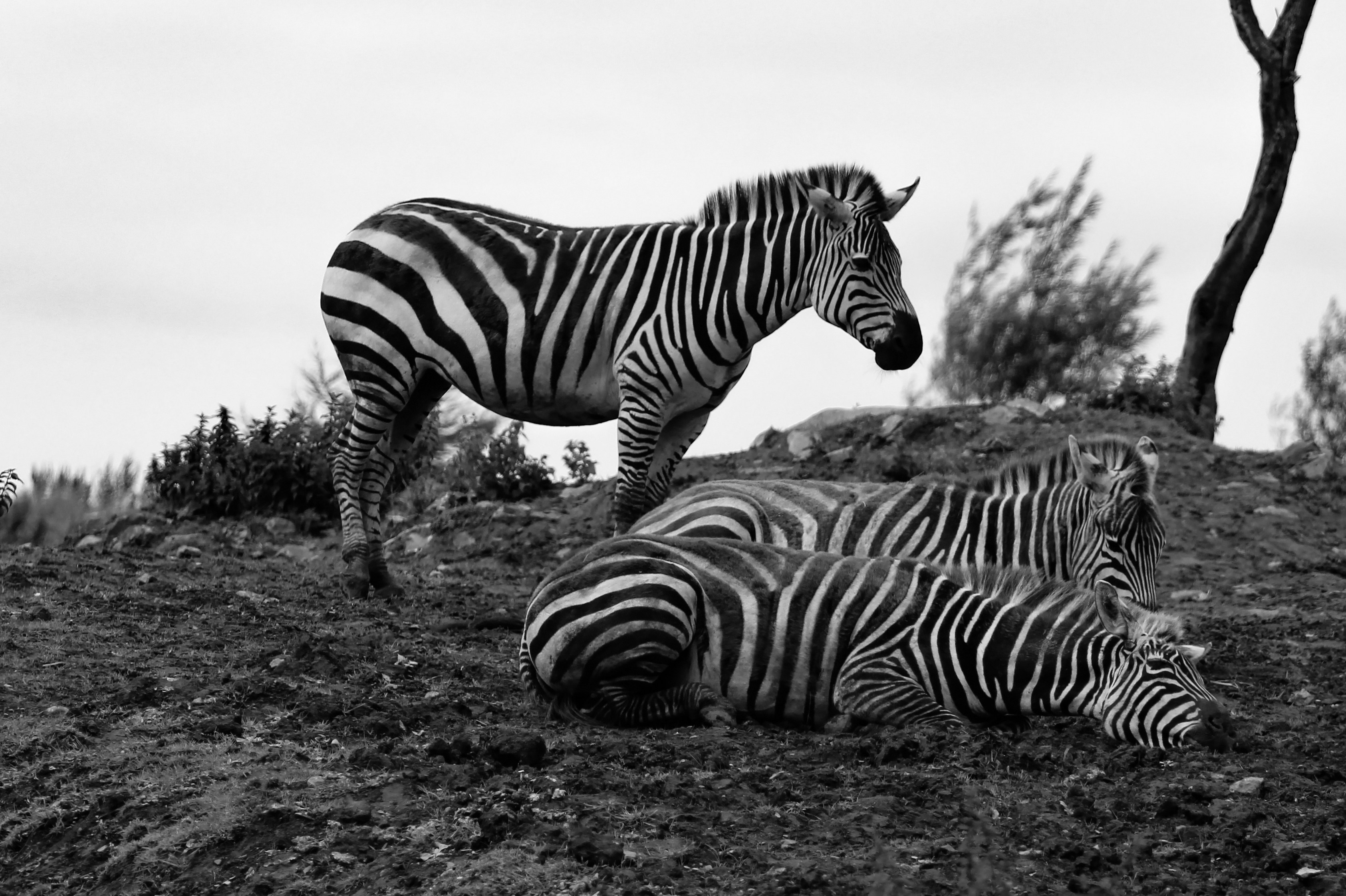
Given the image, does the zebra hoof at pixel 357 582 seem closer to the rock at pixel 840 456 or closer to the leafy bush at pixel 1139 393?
the rock at pixel 840 456

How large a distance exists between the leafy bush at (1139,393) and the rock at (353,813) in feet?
42.8

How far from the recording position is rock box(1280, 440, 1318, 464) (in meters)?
16.0

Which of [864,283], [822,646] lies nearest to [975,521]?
[864,283]

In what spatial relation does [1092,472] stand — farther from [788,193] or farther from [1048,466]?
[788,193]

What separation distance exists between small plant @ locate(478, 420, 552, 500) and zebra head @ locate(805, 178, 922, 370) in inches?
266

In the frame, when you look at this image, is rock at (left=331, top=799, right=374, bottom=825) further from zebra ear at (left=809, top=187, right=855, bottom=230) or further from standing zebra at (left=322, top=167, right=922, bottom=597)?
zebra ear at (left=809, top=187, right=855, bottom=230)

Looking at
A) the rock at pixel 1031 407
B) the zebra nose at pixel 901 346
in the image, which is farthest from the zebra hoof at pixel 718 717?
the rock at pixel 1031 407

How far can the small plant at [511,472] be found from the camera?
1630cm

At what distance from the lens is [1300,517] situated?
47.4ft

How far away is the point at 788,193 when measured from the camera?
1061 centimetres

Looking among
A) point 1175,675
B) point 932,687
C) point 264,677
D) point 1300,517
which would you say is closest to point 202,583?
point 264,677

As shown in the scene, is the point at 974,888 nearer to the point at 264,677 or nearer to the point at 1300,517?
the point at 264,677

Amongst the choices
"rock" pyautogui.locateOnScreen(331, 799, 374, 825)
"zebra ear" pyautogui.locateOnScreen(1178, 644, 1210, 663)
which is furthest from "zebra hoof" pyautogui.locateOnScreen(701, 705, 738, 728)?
"zebra ear" pyautogui.locateOnScreen(1178, 644, 1210, 663)

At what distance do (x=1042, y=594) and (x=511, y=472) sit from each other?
382 inches
